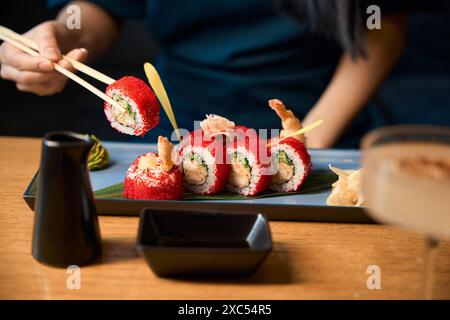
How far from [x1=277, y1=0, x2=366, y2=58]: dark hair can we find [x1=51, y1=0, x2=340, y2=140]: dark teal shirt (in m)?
0.12

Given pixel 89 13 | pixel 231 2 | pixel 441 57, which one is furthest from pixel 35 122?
pixel 441 57

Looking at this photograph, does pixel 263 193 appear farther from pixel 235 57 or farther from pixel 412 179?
pixel 235 57

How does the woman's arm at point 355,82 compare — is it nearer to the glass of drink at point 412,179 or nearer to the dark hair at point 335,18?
the dark hair at point 335,18

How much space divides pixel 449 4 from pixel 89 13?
2460 mm

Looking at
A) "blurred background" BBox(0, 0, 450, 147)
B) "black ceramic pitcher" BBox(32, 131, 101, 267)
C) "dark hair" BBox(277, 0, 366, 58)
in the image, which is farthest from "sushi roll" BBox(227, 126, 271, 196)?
"blurred background" BBox(0, 0, 450, 147)

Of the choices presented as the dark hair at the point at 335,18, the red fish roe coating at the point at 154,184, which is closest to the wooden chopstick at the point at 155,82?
the red fish roe coating at the point at 154,184

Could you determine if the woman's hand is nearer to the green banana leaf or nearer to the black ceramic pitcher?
the green banana leaf

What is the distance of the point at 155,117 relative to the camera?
113 centimetres

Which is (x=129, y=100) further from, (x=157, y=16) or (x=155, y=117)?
(x=157, y=16)

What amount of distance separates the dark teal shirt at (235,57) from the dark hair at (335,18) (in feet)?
0.39

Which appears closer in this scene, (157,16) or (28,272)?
(28,272)

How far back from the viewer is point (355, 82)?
1.84m

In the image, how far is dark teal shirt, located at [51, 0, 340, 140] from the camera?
1.76m

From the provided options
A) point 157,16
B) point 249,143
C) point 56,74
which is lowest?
point 249,143
